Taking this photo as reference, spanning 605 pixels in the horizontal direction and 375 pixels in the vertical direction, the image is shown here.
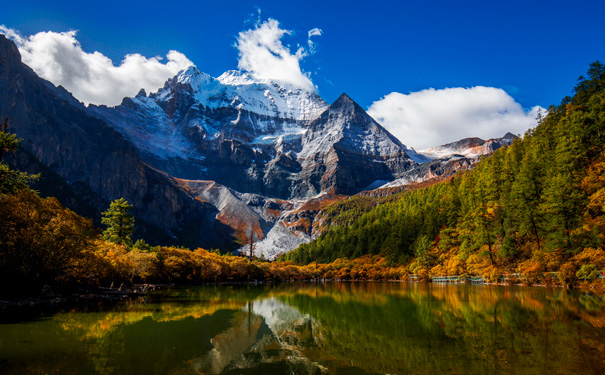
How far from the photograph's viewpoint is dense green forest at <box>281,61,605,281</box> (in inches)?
1464

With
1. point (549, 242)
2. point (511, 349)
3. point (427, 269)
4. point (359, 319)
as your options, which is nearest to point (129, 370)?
point (511, 349)

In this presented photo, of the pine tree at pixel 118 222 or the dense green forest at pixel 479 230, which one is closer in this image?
the dense green forest at pixel 479 230

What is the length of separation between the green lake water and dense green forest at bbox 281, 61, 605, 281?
60.8 feet

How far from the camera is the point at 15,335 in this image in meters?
15.5

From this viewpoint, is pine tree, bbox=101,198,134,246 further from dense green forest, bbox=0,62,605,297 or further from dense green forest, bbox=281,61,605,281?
dense green forest, bbox=281,61,605,281

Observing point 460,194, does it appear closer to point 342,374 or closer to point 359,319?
point 359,319

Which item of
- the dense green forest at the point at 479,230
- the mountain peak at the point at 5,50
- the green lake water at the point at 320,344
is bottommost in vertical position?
the green lake water at the point at 320,344

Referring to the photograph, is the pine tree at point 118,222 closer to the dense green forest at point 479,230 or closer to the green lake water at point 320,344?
the dense green forest at point 479,230

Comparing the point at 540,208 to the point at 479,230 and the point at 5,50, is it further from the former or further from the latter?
the point at 5,50

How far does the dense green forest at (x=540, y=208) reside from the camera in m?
37.2

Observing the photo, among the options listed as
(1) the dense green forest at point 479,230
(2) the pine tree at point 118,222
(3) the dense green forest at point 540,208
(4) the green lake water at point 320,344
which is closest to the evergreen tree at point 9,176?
(1) the dense green forest at point 479,230

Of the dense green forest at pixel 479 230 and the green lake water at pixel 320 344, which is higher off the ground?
the dense green forest at pixel 479 230

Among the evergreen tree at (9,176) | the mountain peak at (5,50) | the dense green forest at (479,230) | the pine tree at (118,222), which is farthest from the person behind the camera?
the mountain peak at (5,50)

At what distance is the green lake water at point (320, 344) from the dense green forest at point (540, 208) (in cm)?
1853
